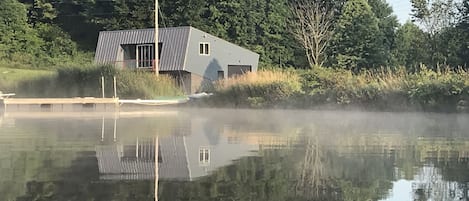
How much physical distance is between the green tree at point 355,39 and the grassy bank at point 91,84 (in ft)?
89.1

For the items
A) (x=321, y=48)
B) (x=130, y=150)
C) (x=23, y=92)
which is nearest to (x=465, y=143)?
(x=130, y=150)

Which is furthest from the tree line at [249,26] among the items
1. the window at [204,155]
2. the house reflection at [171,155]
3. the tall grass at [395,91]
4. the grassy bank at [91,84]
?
the window at [204,155]

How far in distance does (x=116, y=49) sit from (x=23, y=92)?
1193 centimetres

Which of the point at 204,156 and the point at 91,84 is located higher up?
the point at 91,84

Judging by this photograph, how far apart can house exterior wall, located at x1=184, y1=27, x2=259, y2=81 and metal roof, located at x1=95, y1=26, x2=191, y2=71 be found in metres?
0.58

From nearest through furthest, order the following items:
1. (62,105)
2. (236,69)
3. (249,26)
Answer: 1. (62,105)
2. (236,69)
3. (249,26)

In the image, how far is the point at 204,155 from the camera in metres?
12.4

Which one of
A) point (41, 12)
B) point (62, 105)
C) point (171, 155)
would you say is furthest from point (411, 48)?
point (171, 155)

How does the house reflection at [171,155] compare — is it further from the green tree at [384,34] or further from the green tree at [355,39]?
the green tree at [355,39]

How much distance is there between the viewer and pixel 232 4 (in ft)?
226

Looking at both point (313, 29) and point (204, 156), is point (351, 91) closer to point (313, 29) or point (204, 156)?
point (204, 156)

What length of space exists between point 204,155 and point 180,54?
128 feet

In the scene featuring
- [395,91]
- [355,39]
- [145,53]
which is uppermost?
[355,39]

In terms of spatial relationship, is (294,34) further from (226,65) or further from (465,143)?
(465,143)
